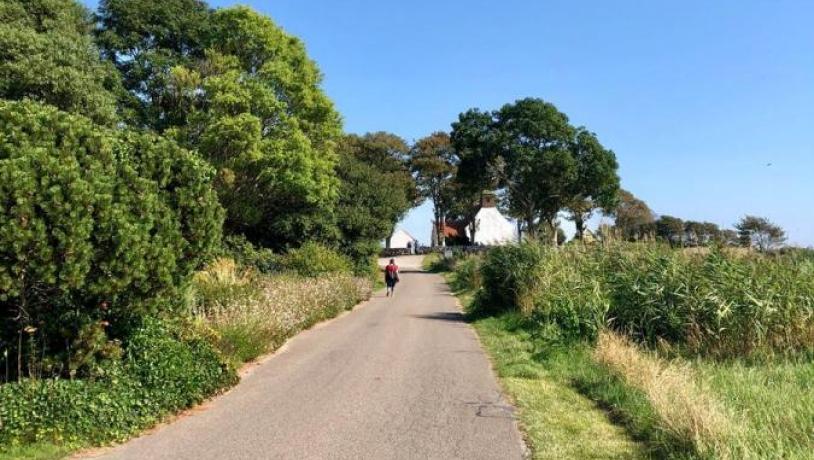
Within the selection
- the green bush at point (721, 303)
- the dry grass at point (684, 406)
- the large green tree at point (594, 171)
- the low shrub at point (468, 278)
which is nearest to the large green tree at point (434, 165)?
the large green tree at point (594, 171)

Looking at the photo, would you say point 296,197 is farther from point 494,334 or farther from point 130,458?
point 130,458

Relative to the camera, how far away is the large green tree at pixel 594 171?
46.8 metres

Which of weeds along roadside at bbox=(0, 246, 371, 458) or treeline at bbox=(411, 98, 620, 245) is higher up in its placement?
treeline at bbox=(411, 98, 620, 245)

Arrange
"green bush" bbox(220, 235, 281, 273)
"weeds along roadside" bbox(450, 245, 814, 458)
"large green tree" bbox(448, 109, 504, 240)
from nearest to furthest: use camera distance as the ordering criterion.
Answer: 1. "weeds along roadside" bbox(450, 245, 814, 458)
2. "green bush" bbox(220, 235, 281, 273)
3. "large green tree" bbox(448, 109, 504, 240)

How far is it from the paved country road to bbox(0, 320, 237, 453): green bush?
Answer: 27 cm

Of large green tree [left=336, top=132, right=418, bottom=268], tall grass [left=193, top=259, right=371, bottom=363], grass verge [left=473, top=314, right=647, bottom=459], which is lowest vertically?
grass verge [left=473, top=314, right=647, bottom=459]

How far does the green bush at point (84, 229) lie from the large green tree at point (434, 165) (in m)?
57.5

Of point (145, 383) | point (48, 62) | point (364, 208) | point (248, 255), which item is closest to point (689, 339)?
point (145, 383)

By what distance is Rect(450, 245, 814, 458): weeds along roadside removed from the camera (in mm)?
5852

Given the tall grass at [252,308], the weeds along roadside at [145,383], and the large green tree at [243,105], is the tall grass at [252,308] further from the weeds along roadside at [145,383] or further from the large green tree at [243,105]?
the large green tree at [243,105]

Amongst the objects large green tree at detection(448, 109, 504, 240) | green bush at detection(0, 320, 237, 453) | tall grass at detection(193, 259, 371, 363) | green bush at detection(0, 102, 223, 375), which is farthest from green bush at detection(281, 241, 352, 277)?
large green tree at detection(448, 109, 504, 240)

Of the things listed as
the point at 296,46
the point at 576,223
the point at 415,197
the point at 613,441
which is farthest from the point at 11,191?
the point at 415,197

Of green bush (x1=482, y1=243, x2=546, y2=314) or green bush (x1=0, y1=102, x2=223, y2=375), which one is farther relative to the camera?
green bush (x1=482, y1=243, x2=546, y2=314)

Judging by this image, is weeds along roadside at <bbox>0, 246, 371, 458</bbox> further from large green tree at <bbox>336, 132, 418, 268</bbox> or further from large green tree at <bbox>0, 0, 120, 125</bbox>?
large green tree at <bbox>336, 132, 418, 268</bbox>
